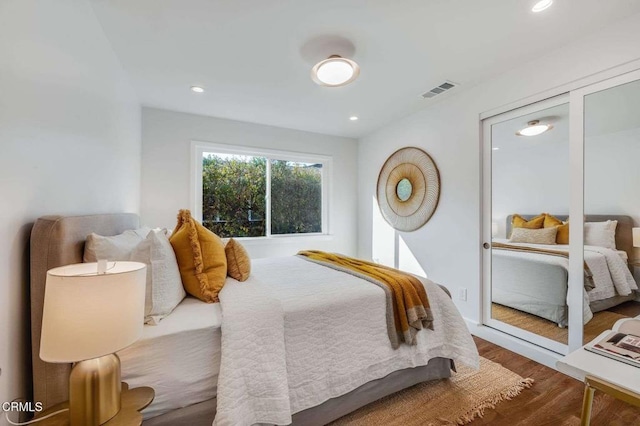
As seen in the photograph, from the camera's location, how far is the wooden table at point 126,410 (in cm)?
90

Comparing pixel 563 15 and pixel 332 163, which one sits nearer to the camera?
pixel 563 15

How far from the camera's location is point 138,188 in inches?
122

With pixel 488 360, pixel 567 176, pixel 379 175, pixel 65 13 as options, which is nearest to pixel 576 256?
pixel 567 176

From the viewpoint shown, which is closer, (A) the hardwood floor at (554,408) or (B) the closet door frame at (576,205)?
(A) the hardwood floor at (554,408)

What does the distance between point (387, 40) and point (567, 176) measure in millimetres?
1758

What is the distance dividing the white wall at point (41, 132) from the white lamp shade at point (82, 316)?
1.00 ft

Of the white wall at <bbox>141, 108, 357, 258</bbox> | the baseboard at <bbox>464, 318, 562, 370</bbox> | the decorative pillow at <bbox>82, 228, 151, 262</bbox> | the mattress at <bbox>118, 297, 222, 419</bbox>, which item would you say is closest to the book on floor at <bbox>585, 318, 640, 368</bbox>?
the baseboard at <bbox>464, 318, 562, 370</bbox>

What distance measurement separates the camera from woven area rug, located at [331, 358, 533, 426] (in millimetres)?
1627

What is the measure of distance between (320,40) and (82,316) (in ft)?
6.93

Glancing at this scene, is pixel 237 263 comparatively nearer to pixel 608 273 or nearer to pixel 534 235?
pixel 534 235

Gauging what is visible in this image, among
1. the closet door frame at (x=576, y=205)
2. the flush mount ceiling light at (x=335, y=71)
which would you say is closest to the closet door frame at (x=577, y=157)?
the closet door frame at (x=576, y=205)

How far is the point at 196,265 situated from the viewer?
159 cm

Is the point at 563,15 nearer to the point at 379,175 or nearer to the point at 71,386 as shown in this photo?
the point at 379,175

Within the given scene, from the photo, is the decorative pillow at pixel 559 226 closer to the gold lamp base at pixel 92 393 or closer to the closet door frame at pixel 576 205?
the closet door frame at pixel 576 205
